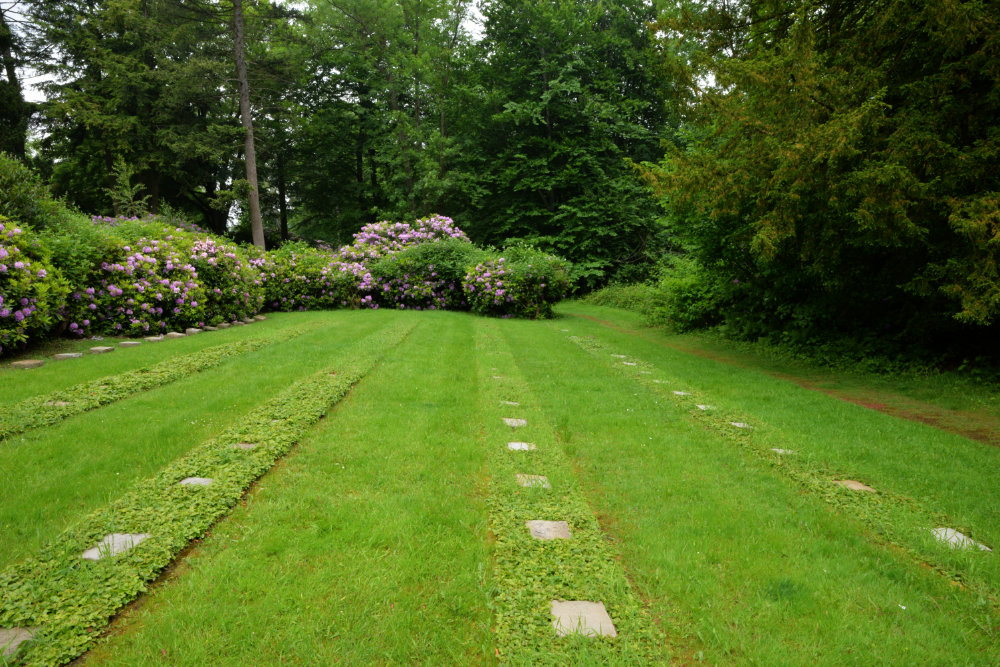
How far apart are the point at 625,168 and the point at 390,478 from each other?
20634 mm

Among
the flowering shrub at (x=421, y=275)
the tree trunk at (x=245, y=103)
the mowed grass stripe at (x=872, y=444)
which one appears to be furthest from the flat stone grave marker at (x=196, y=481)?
the tree trunk at (x=245, y=103)

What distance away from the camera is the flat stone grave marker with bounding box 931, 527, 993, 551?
2404 millimetres

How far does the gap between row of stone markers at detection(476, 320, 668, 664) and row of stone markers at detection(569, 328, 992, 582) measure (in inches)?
61.3

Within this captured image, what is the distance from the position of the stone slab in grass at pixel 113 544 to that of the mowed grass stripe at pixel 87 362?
2650mm

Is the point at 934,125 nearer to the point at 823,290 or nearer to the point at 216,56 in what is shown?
the point at 823,290

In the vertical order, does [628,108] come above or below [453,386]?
above

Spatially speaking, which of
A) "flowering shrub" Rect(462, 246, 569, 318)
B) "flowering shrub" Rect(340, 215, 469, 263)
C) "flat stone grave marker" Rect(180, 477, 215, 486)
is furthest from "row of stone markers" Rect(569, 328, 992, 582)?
"flowering shrub" Rect(340, 215, 469, 263)

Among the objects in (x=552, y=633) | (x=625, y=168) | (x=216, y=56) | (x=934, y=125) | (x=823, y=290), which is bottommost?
(x=552, y=633)

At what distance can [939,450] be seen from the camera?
12.2ft

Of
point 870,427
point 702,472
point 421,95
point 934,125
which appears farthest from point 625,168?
point 702,472

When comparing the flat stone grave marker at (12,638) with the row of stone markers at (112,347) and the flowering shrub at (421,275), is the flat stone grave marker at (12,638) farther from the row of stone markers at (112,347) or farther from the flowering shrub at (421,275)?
the flowering shrub at (421,275)

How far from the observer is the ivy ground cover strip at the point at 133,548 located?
5.34 feet

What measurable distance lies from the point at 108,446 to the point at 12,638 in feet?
5.97

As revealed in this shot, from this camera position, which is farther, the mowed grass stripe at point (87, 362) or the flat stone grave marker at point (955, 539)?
the mowed grass stripe at point (87, 362)
